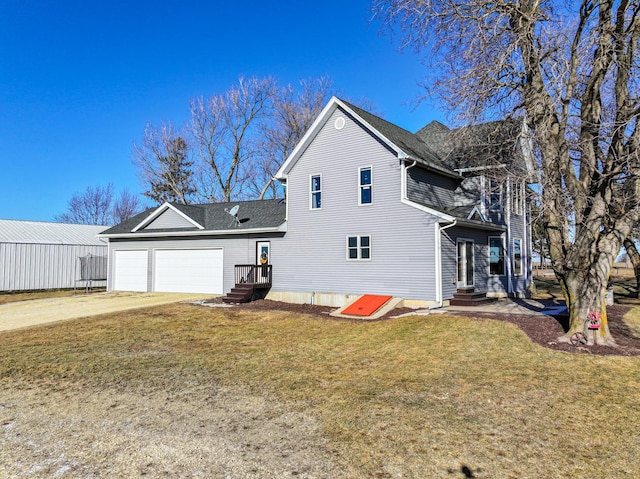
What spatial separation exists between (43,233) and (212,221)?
13.4m

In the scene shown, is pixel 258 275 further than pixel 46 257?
No

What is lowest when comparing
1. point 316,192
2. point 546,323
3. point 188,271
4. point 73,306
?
point 73,306

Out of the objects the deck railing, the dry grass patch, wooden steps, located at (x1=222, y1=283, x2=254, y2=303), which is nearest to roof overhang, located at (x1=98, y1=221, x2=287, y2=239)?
the deck railing

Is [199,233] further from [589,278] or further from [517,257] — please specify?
[589,278]

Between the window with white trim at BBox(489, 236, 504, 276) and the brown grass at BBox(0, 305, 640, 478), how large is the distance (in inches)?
273

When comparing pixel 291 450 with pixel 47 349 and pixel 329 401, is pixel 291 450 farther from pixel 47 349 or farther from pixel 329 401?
pixel 47 349

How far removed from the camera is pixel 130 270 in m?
22.5

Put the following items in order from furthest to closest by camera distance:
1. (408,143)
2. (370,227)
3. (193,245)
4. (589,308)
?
(193,245)
(408,143)
(370,227)
(589,308)

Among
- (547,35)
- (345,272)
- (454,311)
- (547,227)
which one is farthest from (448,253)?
(547,35)

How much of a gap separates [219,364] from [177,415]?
2.61 metres

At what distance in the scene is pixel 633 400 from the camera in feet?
19.4

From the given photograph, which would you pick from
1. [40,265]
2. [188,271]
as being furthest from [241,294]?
[40,265]

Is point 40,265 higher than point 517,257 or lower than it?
lower

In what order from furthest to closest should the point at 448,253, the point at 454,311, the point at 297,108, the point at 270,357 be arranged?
the point at 297,108, the point at 448,253, the point at 454,311, the point at 270,357
